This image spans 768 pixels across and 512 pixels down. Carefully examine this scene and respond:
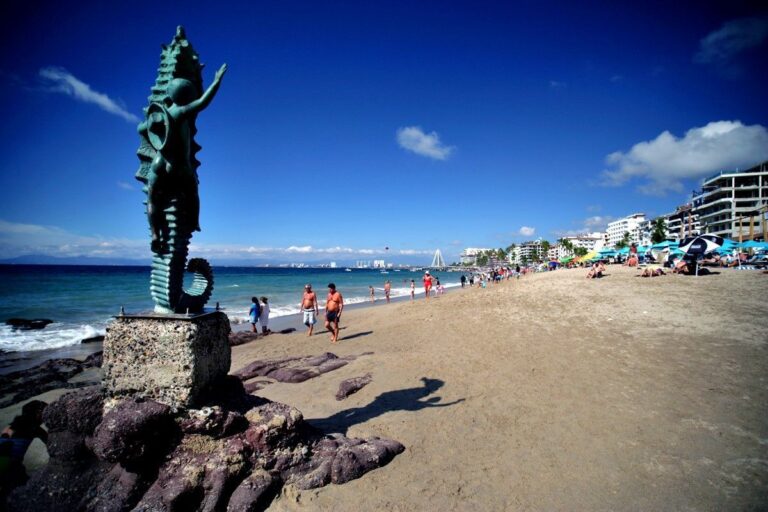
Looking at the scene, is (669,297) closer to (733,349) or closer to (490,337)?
(733,349)

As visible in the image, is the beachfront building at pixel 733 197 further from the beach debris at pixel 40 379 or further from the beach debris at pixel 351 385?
the beach debris at pixel 40 379

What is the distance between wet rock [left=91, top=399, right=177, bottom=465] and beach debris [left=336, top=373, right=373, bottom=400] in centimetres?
351

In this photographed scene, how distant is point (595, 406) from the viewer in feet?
18.6

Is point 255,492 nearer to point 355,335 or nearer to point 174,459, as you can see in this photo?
point 174,459

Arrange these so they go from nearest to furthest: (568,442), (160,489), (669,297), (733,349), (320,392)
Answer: (160,489) < (568,442) < (320,392) < (733,349) < (669,297)

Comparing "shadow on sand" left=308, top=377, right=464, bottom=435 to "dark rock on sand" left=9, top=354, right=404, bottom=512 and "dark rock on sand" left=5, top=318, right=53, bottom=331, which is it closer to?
"dark rock on sand" left=9, top=354, right=404, bottom=512

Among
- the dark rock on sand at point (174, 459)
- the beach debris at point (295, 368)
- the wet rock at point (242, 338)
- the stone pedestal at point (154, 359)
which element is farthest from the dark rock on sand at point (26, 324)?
the stone pedestal at point (154, 359)

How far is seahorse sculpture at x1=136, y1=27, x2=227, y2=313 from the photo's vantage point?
3820mm

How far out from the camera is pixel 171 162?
3822mm

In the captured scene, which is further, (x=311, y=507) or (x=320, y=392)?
(x=320, y=392)

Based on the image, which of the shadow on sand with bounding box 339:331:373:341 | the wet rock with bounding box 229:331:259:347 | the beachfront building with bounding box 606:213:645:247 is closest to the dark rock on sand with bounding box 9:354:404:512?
the shadow on sand with bounding box 339:331:373:341

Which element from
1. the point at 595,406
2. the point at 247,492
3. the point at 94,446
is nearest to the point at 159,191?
the point at 94,446

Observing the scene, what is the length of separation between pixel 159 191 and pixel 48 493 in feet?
10.2

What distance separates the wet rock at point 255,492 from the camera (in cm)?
326
